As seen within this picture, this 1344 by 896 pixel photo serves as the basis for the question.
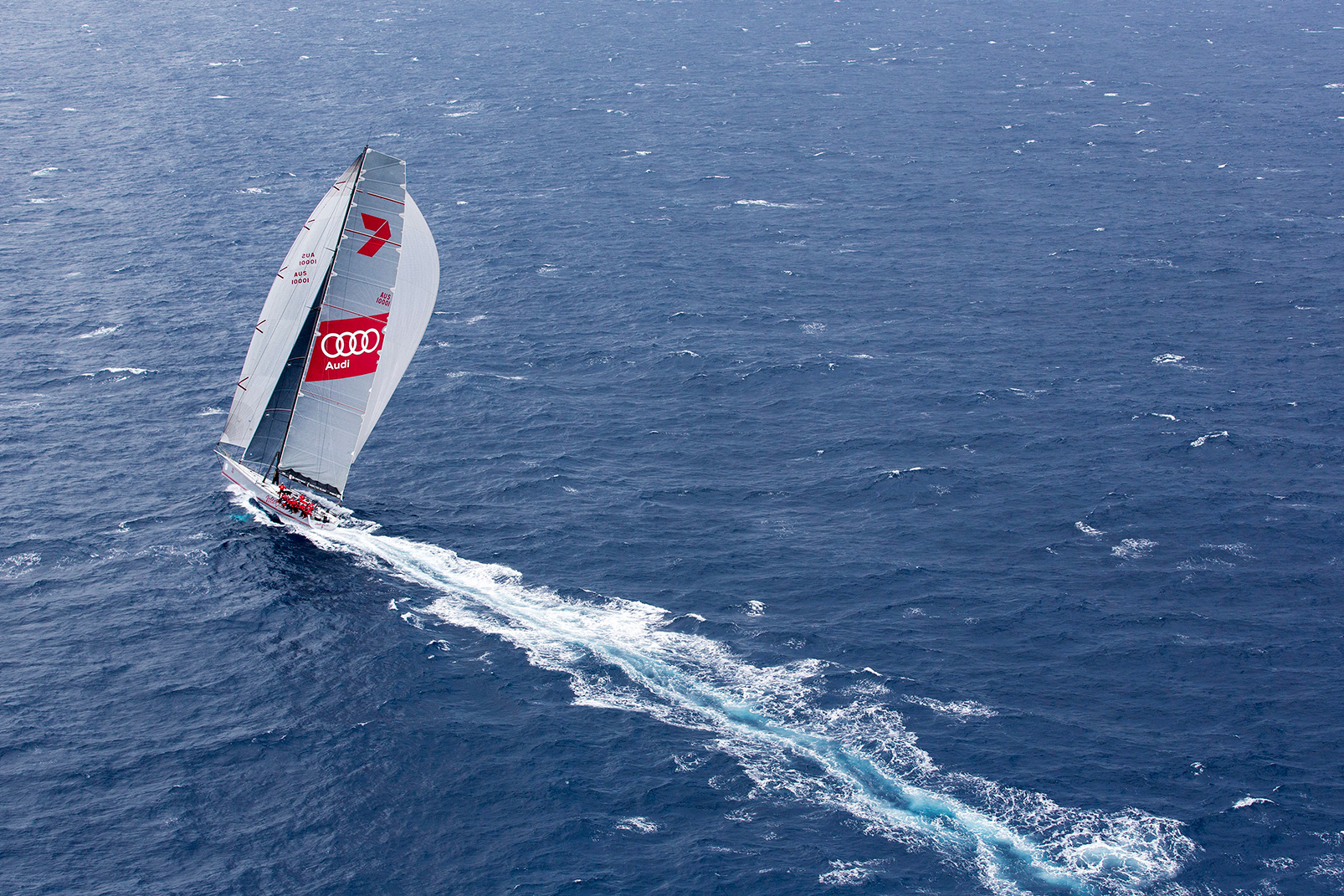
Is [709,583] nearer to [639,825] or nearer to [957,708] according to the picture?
[957,708]

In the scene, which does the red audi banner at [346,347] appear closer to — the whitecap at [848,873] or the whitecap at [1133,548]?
the whitecap at [848,873]

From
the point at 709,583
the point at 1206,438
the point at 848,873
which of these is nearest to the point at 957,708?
the point at 848,873


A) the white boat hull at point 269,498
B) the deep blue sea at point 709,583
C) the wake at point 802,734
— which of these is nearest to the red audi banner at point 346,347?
the white boat hull at point 269,498

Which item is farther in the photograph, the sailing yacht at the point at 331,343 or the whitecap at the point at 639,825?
the sailing yacht at the point at 331,343

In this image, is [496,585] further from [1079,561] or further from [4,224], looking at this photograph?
[4,224]

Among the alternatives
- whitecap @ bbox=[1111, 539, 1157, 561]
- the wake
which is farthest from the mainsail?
whitecap @ bbox=[1111, 539, 1157, 561]
